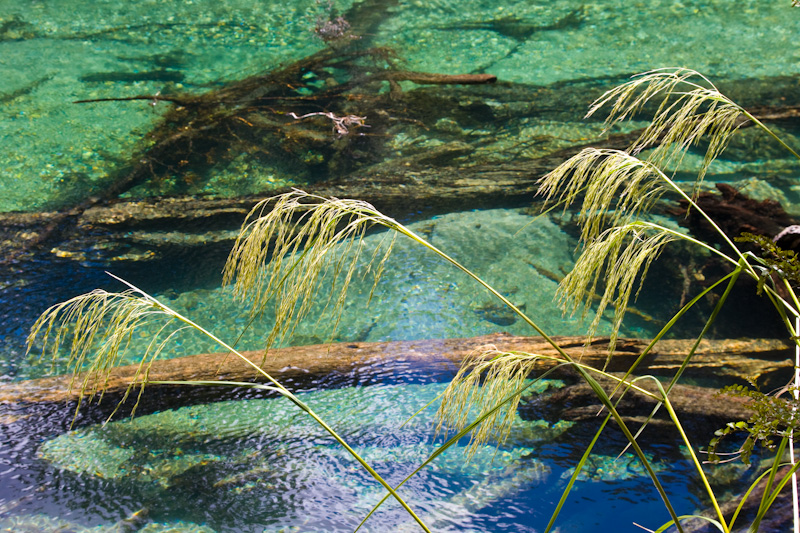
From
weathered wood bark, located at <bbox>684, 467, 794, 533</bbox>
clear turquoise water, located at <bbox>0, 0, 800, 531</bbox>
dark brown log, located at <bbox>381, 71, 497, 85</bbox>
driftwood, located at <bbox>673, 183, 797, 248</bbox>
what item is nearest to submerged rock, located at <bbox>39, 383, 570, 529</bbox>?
clear turquoise water, located at <bbox>0, 0, 800, 531</bbox>

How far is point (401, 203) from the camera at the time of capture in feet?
14.5

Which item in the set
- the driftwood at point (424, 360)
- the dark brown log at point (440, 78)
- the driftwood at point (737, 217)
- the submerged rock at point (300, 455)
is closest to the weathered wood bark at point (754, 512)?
the submerged rock at point (300, 455)

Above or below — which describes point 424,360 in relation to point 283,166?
below

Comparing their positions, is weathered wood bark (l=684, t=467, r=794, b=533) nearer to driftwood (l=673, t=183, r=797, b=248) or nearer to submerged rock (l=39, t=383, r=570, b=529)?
submerged rock (l=39, t=383, r=570, b=529)

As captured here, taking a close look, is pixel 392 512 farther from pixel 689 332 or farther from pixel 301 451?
pixel 689 332

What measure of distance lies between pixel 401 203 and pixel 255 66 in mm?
3416

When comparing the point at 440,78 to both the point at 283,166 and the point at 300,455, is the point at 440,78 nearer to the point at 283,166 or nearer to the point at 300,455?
the point at 283,166

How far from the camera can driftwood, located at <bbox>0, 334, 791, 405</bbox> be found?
2.76 m

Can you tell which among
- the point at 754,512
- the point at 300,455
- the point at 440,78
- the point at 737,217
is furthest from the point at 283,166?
the point at 754,512

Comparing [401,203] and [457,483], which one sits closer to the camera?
[457,483]

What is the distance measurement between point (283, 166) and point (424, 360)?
8.95ft

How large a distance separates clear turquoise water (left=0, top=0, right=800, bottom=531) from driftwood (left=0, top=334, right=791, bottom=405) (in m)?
0.32

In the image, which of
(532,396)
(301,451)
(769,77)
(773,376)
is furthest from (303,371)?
(769,77)

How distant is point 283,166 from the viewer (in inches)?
198
